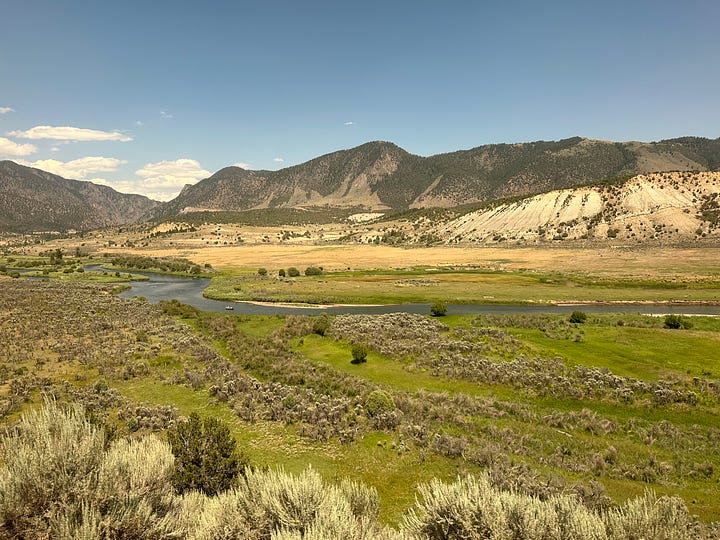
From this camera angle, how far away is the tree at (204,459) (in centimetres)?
1630

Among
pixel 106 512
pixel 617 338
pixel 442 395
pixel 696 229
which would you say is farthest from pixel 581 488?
pixel 696 229

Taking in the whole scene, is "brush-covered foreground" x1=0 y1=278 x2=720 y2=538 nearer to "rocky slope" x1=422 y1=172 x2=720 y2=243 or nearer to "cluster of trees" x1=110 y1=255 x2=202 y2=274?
"cluster of trees" x1=110 y1=255 x2=202 y2=274

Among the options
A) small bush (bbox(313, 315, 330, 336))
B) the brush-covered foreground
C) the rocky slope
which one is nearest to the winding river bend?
the brush-covered foreground

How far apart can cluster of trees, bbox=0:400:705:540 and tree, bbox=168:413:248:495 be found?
2920 millimetres

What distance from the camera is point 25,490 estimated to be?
1104 centimetres

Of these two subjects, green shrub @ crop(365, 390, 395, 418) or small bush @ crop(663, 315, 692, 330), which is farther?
small bush @ crop(663, 315, 692, 330)

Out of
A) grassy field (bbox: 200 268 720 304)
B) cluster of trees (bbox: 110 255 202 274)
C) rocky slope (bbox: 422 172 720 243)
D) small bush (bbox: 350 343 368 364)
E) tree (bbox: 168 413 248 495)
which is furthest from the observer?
rocky slope (bbox: 422 172 720 243)

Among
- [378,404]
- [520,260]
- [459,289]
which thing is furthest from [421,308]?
[520,260]

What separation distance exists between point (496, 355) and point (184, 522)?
32.8 metres

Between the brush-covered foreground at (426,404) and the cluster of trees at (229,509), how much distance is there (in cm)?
12

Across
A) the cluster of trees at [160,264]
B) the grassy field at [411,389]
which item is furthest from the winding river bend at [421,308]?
the cluster of trees at [160,264]

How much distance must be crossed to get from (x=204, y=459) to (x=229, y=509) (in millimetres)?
5901

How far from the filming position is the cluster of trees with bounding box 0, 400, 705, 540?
10.5 metres

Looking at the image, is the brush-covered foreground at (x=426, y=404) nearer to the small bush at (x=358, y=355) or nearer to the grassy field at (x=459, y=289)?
the small bush at (x=358, y=355)
